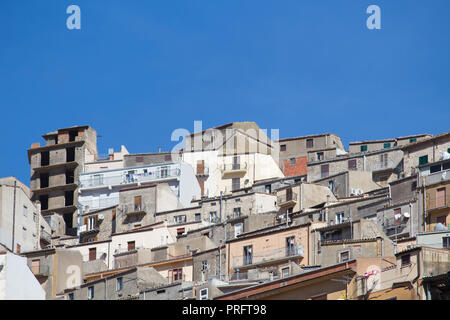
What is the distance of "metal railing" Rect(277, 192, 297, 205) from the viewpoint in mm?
83694

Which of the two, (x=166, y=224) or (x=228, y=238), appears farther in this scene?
(x=166, y=224)

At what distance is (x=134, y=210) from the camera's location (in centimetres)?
9288

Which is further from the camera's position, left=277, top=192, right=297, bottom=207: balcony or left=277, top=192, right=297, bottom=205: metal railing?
left=277, top=192, right=297, bottom=205: metal railing

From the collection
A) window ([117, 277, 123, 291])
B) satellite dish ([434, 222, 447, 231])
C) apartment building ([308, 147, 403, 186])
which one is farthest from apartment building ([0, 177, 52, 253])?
satellite dish ([434, 222, 447, 231])

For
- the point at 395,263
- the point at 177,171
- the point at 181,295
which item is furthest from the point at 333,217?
the point at 177,171

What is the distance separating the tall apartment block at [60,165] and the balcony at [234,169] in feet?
49.9

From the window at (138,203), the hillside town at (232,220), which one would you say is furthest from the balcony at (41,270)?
the window at (138,203)

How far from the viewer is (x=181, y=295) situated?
214ft

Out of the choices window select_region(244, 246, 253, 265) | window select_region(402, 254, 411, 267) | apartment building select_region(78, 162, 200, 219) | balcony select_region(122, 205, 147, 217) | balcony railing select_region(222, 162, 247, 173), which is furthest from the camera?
balcony railing select_region(222, 162, 247, 173)

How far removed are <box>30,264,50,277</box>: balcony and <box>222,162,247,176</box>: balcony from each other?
2955cm

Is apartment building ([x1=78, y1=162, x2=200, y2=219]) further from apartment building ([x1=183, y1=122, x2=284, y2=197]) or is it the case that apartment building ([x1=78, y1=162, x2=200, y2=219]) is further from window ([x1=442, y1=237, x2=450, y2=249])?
window ([x1=442, y1=237, x2=450, y2=249])

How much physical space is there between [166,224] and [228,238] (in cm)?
829

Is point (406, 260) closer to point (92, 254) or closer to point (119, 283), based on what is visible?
point (119, 283)
